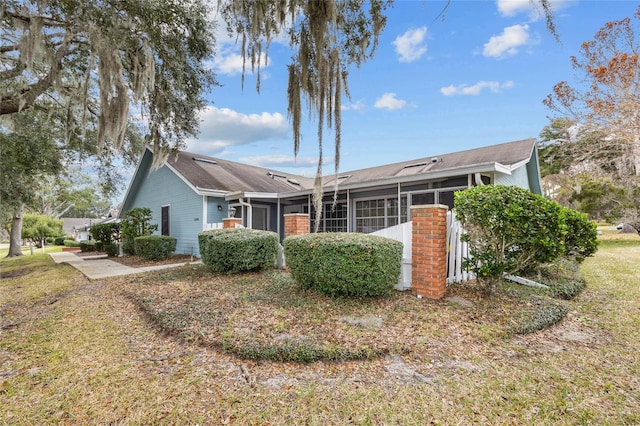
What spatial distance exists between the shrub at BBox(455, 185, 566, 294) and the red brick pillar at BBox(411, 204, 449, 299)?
34 cm

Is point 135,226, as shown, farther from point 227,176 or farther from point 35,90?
point 35,90

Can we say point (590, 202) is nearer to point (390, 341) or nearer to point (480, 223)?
point (480, 223)

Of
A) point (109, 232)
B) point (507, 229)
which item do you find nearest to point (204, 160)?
point (109, 232)

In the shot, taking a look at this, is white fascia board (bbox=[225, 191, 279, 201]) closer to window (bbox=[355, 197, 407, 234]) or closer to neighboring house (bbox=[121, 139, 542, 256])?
neighboring house (bbox=[121, 139, 542, 256])

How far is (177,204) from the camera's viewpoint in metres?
12.1

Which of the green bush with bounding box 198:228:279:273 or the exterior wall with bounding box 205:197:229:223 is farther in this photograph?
the exterior wall with bounding box 205:197:229:223

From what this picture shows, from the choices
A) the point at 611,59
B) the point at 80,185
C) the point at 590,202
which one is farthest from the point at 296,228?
the point at 80,185

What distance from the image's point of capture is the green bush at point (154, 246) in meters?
10.6

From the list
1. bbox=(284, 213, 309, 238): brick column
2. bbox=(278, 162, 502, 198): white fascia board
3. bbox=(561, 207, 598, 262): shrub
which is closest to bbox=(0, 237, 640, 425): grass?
bbox=(561, 207, 598, 262): shrub

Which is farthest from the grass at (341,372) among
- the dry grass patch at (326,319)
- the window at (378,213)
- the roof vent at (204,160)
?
the roof vent at (204,160)

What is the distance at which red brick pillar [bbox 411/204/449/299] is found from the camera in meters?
4.54

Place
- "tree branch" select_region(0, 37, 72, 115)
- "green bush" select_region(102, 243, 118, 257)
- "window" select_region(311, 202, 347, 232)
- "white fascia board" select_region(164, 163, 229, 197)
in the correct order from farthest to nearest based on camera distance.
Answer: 1. "green bush" select_region(102, 243, 118, 257)
2. "window" select_region(311, 202, 347, 232)
3. "white fascia board" select_region(164, 163, 229, 197)
4. "tree branch" select_region(0, 37, 72, 115)

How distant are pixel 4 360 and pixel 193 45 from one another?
705cm

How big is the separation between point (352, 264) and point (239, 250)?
319cm
